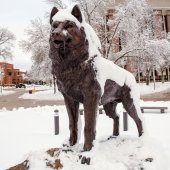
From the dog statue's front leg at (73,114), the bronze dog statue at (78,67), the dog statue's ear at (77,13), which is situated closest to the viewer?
the bronze dog statue at (78,67)

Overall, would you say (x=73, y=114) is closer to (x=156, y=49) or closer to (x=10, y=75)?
(x=156, y=49)

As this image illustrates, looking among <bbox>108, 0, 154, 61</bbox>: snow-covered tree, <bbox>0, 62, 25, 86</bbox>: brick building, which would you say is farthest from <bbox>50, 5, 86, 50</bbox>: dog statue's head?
<bbox>0, 62, 25, 86</bbox>: brick building

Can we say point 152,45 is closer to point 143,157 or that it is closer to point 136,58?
point 136,58

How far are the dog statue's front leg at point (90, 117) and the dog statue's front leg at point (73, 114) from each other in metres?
0.36

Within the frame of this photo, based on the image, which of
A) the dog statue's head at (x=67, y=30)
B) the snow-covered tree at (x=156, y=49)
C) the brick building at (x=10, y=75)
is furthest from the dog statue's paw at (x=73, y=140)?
the brick building at (x=10, y=75)

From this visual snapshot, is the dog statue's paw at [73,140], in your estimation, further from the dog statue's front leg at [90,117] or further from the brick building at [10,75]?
the brick building at [10,75]

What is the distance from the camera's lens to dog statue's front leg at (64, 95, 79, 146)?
4293mm

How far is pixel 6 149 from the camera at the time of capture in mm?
7730

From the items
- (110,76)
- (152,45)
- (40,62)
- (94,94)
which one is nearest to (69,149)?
(94,94)

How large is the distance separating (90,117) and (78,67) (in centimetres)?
69

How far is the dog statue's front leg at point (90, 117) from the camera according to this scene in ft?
13.0

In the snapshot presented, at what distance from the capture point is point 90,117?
400 cm

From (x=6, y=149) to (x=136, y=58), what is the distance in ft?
62.1

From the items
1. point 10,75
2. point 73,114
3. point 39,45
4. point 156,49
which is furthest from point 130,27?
point 10,75
